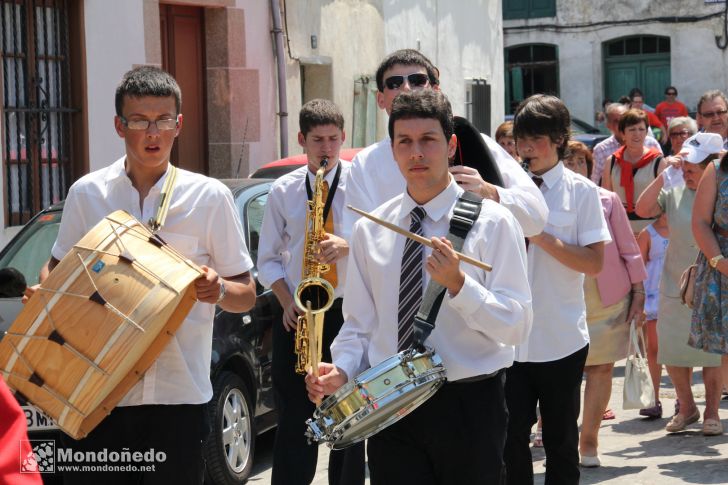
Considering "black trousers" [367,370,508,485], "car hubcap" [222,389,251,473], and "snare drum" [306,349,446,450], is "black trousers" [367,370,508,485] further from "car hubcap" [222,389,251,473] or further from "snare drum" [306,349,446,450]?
"car hubcap" [222,389,251,473]

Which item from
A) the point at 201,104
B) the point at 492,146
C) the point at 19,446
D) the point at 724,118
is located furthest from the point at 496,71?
the point at 19,446

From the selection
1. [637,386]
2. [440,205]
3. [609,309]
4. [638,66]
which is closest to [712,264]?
[609,309]

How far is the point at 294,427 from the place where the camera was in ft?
20.5

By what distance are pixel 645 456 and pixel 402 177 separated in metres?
3.51

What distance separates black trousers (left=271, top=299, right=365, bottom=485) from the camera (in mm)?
6113

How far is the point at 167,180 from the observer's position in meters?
4.58

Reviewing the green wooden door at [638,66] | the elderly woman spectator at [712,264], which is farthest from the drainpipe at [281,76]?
the green wooden door at [638,66]

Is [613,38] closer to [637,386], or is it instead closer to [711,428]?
[711,428]

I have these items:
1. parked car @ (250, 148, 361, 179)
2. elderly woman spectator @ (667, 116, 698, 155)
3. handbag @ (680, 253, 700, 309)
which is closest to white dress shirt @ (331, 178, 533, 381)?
handbag @ (680, 253, 700, 309)

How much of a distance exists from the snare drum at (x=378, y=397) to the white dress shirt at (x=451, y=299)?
0.18m

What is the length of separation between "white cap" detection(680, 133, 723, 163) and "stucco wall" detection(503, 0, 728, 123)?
90.7 ft

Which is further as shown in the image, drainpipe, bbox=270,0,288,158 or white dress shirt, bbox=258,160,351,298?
drainpipe, bbox=270,0,288,158

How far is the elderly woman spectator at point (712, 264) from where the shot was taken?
293 inches

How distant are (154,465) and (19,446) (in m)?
1.96
